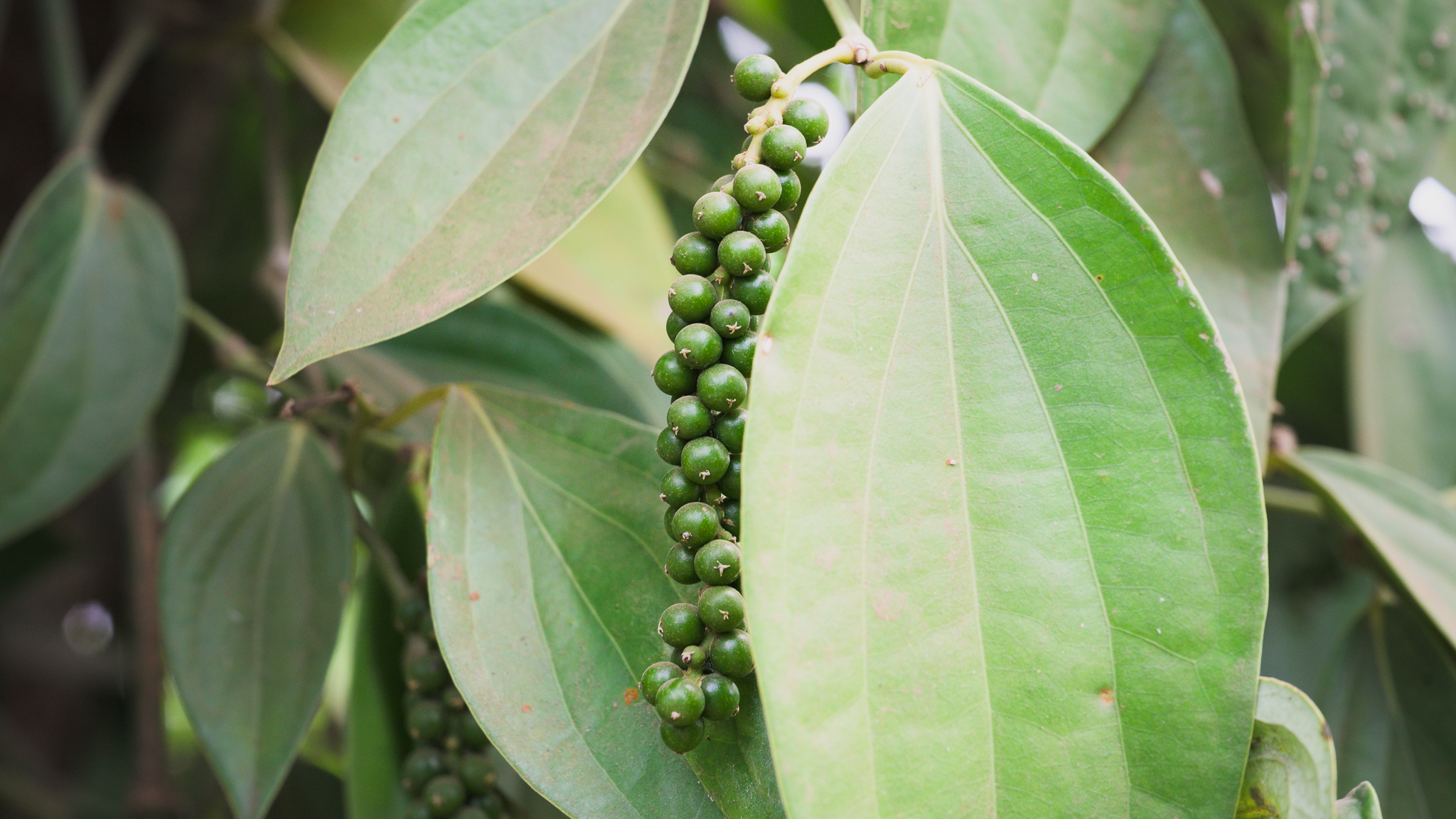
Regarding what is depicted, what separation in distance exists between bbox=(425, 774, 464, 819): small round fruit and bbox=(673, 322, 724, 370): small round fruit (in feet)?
0.83

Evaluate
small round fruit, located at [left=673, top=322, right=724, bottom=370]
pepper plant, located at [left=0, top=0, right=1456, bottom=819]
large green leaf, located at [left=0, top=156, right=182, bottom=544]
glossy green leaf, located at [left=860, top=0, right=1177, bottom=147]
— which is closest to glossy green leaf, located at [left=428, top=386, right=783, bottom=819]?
pepper plant, located at [left=0, top=0, right=1456, bottom=819]

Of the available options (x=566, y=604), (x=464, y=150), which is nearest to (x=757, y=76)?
(x=464, y=150)

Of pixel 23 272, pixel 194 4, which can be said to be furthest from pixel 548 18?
pixel 194 4

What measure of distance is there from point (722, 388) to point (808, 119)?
11 centimetres

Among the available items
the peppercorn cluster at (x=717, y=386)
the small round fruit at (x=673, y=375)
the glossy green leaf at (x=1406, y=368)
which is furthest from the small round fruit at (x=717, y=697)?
the glossy green leaf at (x=1406, y=368)

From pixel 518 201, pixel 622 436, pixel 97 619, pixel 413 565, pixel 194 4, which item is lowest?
pixel 97 619

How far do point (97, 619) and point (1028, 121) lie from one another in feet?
3.91

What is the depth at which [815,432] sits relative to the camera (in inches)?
13.0

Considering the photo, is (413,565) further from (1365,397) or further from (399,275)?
(1365,397)

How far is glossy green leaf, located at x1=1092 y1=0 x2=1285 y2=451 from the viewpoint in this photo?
53cm

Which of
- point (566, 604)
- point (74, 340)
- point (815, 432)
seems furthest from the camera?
Result: point (74, 340)

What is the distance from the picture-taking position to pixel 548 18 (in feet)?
1.49

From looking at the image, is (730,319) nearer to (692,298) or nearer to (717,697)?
(692,298)

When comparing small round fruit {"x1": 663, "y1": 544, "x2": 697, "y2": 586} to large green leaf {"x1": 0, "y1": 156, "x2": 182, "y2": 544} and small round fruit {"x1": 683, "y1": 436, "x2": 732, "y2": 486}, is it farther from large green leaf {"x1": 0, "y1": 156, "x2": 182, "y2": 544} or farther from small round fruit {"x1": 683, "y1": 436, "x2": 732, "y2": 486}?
large green leaf {"x1": 0, "y1": 156, "x2": 182, "y2": 544}
